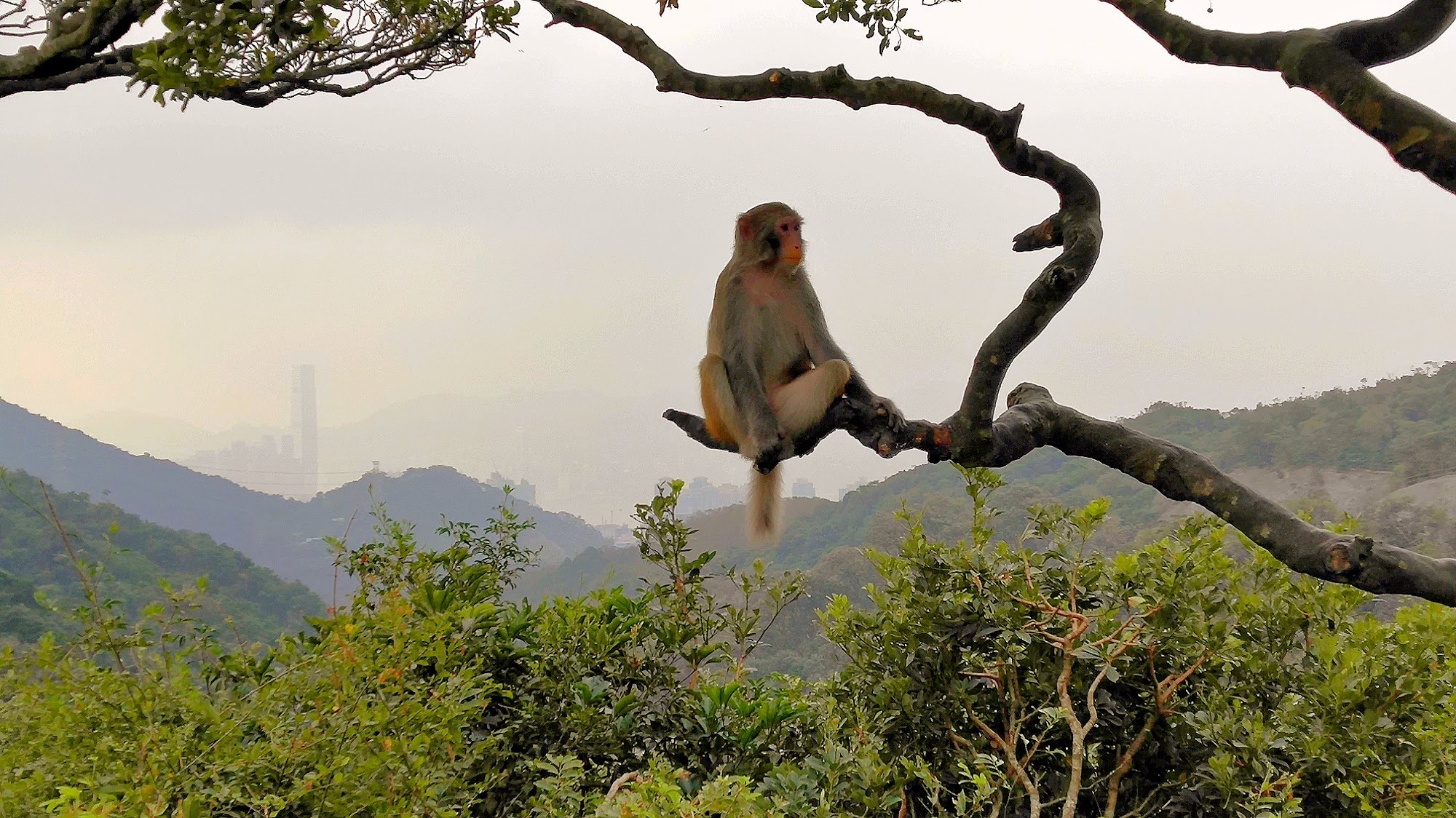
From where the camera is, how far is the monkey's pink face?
3127 millimetres

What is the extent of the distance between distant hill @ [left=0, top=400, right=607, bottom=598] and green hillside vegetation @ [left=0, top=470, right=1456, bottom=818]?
2.94 metres

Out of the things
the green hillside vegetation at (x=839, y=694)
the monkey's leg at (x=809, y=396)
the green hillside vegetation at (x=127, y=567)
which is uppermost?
the monkey's leg at (x=809, y=396)

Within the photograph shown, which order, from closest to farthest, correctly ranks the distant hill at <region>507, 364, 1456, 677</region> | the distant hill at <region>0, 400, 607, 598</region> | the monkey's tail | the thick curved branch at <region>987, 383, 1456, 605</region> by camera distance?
the thick curved branch at <region>987, 383, 1456, 605</region>, the monkey's tail, the distant hill at <region>507, 364, 1456, 677</region>, the distant hill at <region>0, 400, 607, 598</region>

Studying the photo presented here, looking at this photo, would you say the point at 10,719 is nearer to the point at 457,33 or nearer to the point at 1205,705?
the point at 457,33

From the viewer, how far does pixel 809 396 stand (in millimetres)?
3080

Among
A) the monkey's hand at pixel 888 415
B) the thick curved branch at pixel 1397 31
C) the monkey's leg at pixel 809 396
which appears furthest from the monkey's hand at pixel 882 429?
the thick curved branch at pixel 1397 31

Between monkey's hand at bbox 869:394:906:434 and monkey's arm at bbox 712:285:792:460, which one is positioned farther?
monkey's arm at bbox 712:285:792:460

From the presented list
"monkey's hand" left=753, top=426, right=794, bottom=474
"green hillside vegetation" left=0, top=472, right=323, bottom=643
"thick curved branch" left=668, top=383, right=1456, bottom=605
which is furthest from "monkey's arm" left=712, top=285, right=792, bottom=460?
"green hillside vegetation" left=0, top=472, right=323, bottom=643

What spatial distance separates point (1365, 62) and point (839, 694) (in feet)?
8.37

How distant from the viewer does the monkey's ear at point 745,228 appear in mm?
3227

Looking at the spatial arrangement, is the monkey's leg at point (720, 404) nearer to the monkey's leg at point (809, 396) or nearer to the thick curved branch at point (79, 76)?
the monkey's leg at point (809, 396)

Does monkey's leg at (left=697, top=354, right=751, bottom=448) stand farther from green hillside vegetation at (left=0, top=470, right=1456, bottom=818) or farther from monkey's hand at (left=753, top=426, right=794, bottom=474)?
green hillside vegetation at (left=0, top=470, right=1456, bottom=818)

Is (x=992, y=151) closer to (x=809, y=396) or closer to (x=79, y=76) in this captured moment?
(x=809, y=396)

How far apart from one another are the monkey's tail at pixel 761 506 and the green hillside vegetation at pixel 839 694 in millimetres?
353
